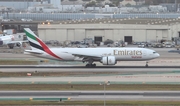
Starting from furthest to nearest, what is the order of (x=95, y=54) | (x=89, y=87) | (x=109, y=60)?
(x=95, y=54) → (x=109, y=60) → (x=89, y=87)

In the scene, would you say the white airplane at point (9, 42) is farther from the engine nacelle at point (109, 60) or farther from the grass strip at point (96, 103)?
the grass strip at point (96, 103)

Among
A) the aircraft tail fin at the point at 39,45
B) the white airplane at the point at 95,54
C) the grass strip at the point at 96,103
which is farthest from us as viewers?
the aircraft tail fin at the point at 39,45

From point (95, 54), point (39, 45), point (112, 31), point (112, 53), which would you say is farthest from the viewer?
point (112, 31)

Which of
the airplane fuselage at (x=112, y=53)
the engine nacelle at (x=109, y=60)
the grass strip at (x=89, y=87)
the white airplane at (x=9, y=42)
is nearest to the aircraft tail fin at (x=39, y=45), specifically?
the airplane fuselage at (x=112, y=53)

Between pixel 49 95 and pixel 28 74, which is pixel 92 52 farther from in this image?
pixel 49 95

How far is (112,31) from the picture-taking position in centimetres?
11812

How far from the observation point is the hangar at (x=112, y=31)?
384ft

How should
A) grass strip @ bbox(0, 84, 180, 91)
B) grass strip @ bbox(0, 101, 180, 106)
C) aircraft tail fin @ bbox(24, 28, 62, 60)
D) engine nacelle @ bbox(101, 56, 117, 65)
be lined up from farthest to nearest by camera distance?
aircraft tail fin @ bbox(24, 28, 62, 60), engine nacelle @ bbox(101, 56, 117, 65), grass strip @ bbox(0, 84, 180, 91), grass strip @ bbox(0, 101, 180, 106)

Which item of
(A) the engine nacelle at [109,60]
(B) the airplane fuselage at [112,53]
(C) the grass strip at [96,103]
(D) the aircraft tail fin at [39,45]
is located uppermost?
(D) the aircraft tail fin at [39,45]

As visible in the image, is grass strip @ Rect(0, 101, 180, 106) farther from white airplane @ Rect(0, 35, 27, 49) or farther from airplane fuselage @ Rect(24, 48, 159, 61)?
white airplane @ Rect(0, 35, 27, 49)

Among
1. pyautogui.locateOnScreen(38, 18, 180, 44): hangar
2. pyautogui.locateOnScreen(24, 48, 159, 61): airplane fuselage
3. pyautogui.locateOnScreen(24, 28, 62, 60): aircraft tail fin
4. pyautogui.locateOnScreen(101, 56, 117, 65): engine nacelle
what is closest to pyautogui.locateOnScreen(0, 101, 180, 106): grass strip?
pyautogui.locateOnScreen(101, 56, 117, 65): engine nacelle

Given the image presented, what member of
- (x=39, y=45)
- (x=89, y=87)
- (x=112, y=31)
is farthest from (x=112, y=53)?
(x=112, y=31)

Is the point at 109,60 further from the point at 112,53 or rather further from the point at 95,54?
the point at 95,54

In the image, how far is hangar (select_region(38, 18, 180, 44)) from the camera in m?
117
